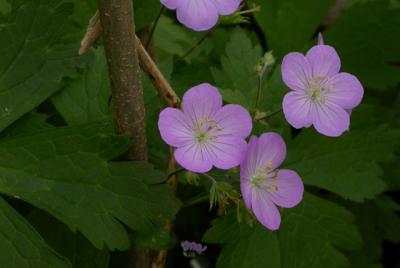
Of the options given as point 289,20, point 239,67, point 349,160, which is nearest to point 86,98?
point 239,67

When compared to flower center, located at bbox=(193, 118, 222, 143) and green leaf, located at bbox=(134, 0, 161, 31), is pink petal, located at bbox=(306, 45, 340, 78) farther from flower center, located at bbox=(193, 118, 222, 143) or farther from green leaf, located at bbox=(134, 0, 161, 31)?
green leaf, located at bbox=(134, 0, 161, 31)

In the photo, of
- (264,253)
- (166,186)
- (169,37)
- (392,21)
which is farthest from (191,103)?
(392,21)

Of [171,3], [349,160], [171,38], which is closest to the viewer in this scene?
[171,3]

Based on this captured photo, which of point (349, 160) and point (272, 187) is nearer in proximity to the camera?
point (272, 187)

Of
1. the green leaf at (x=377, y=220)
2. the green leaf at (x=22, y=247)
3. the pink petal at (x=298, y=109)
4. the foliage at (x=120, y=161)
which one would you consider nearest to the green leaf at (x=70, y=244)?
the foliage at (x=120, y=161)

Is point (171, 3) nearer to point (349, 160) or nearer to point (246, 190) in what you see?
point (246, 190)

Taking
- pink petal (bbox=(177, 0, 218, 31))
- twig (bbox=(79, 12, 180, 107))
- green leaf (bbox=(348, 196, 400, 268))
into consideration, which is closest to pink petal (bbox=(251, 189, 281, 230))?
twig (bbox=(79, 12, 180, 107))
